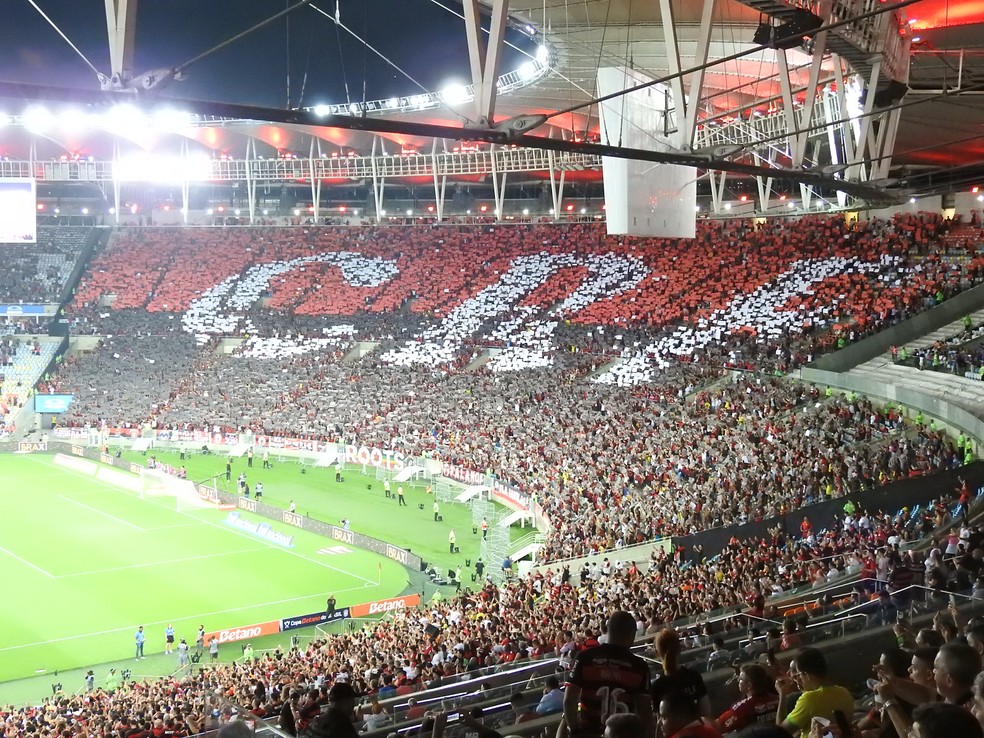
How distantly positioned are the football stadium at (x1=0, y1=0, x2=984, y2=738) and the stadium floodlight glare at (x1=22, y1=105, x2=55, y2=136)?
12.7 inches

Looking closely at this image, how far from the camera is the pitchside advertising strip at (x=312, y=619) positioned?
23031 mm

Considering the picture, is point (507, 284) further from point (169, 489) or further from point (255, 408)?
point (169, 489)

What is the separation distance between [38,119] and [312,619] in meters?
44.3

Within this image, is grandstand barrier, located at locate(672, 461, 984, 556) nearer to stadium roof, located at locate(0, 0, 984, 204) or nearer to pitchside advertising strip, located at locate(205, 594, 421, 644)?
stadium roof, located at locate(0, 0, 984, 204)

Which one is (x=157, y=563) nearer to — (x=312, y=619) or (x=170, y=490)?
(x=312, y=619)

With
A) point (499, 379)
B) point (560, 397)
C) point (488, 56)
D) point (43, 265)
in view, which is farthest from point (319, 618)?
point (43, 265)

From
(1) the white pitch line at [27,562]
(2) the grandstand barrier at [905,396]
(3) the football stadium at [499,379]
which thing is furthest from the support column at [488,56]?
(1) the white pitch line at [27,562]

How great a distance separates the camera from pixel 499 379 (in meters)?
45.4

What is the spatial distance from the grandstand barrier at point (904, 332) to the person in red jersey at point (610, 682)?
3028cm

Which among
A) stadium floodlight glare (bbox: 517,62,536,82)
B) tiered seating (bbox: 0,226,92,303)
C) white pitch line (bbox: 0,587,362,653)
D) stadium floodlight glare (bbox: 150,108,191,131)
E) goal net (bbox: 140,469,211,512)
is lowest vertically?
white pitch line (bbox: 0,587,362,653)

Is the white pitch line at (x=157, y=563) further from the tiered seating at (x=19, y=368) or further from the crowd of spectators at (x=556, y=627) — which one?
the tiered seating at (x=19, y=368)

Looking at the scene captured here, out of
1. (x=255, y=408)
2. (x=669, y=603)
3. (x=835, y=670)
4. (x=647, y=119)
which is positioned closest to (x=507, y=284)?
(x=255, y=408)

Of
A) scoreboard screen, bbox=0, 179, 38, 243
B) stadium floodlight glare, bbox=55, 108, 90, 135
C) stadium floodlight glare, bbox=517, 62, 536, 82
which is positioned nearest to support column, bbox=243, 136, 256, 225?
stadium floodlight glare, bbox=55, 108, 90, 135

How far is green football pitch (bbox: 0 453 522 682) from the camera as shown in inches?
971
